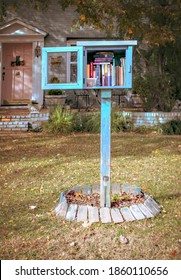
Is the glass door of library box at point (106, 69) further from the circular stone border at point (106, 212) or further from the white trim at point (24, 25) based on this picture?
the white trim at point (24, 25)

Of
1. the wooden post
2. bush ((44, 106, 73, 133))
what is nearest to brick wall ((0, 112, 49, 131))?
bush ((44, 106, 73, 133))

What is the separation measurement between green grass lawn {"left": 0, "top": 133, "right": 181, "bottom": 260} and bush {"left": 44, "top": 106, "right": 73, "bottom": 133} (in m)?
0.86

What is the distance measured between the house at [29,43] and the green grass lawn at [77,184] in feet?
19.0

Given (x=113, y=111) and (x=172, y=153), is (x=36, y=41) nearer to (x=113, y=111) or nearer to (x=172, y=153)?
(x=113, y=111)

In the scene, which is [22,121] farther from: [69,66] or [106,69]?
[106,69]

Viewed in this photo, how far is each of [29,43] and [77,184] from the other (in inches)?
409

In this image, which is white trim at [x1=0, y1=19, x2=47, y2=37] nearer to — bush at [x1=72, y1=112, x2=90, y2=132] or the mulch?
bush at [x1=72, y1=112, x2=90, y2=132]

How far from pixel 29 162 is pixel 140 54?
6128mm

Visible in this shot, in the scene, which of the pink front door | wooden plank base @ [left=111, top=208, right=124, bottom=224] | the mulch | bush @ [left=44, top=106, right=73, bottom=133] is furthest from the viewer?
the pink front door

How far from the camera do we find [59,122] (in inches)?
390

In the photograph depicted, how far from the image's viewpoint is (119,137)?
909 cm

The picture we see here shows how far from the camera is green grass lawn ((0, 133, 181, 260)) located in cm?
323

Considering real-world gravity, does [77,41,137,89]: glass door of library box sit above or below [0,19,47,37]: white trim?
below
